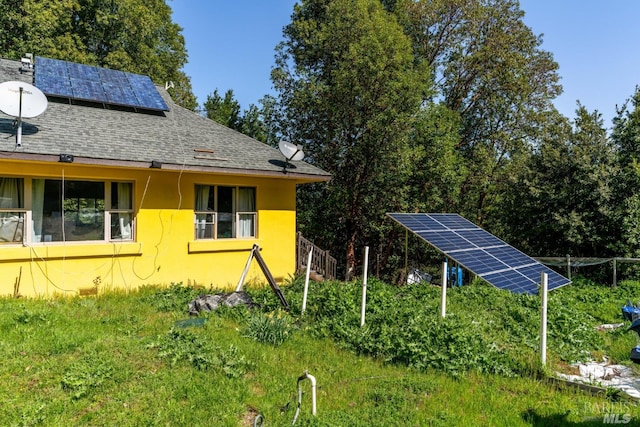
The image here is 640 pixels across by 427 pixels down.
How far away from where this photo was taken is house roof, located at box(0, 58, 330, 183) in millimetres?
8086

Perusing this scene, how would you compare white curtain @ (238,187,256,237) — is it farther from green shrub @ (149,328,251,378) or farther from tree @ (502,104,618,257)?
tree @ (502,104,618,257)

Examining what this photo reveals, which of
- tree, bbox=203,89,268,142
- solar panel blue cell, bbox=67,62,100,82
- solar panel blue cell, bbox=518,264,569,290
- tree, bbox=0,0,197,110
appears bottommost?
solar panel blue cell, bbox=518,264,569,290

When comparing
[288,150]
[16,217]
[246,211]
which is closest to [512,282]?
[288,150]

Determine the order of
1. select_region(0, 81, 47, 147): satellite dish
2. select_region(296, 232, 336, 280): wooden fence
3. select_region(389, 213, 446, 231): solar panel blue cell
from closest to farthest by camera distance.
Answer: select_region(0, 81, 47, 147): satellite dish < select_region(389, 213, 446, 231): solar panel blue cell < select_region(296, 232, 336, 280): wooden fence

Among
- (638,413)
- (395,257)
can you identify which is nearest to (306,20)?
(395,257)

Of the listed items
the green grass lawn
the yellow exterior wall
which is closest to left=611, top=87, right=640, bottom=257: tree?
the green grass lawn

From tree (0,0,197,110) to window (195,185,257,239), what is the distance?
14.5m

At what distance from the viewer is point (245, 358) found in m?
5.34

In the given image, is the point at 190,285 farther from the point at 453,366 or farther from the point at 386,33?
the point at 386,33

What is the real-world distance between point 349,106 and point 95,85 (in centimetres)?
850

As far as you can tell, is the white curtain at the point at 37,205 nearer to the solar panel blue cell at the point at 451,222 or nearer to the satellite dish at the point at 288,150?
the satellite dish at the point at 288,150

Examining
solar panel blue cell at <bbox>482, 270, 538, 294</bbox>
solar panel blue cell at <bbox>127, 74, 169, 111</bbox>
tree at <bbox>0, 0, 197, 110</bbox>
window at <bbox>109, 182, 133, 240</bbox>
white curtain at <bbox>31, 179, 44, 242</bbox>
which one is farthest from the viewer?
tree at <bbox>0, 0, 197, 110</bbox>

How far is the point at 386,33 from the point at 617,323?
1154cm

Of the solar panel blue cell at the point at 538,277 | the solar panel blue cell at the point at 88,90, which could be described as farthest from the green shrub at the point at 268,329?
the solar panel blue cell at the point at 88,90
